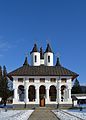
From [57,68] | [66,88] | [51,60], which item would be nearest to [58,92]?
[66,88]

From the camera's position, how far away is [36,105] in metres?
60.2

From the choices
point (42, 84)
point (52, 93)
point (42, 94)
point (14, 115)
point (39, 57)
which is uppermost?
point (39, 57)

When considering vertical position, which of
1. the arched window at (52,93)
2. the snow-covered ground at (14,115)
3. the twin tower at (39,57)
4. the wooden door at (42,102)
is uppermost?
the twin tower at (39,57)

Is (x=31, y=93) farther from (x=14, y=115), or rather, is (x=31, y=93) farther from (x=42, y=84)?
(x=14, y=115)

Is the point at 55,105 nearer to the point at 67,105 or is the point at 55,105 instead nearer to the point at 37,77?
the point at 67,105

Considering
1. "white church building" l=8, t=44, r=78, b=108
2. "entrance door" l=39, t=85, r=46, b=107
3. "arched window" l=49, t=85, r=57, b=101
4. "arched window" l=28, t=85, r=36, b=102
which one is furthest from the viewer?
"arched window" l=49, t=85, r=57, b=101

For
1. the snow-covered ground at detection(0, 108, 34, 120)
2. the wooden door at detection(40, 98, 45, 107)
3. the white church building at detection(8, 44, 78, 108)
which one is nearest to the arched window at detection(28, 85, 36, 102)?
the white church building at detection(8, 44, 78, 108)

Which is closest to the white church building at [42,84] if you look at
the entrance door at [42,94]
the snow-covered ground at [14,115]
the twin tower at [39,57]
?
the entrance door at [42,94]

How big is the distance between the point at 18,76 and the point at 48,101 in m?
8.22

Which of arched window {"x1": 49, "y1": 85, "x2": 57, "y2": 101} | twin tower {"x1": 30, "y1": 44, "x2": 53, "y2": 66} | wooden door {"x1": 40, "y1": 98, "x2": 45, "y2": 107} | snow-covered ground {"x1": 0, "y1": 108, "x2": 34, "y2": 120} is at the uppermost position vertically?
twin tower {"x1": 30, "y1": 44, "x2": 53, "y2": 66}

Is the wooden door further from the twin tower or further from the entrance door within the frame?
the twin tower

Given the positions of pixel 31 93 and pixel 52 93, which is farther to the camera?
pixel 52 93

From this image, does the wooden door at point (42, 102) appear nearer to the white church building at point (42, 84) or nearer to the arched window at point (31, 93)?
the white church building at point (42, 84)

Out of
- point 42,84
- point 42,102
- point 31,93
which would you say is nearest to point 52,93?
point 42,102
